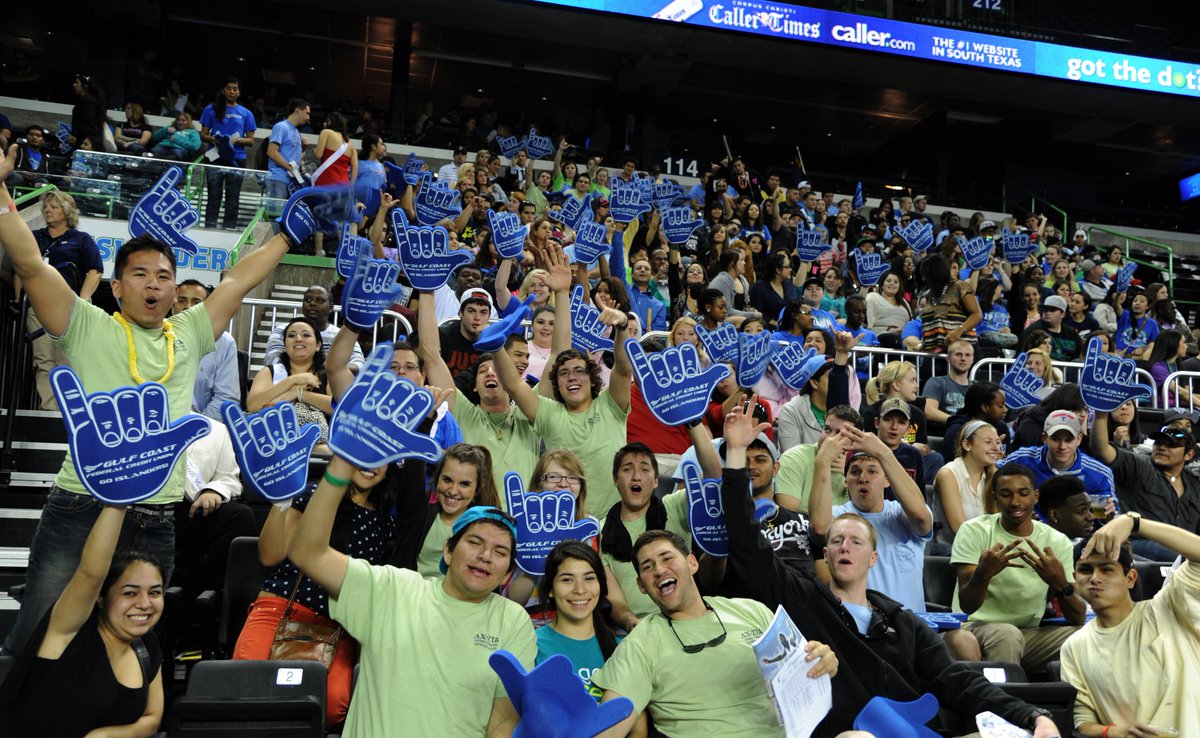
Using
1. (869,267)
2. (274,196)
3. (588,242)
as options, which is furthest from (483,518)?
(869,267)

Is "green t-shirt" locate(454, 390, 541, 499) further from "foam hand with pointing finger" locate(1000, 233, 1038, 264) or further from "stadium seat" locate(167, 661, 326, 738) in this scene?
"foam hand with pointing finger" locate(1000, 233, 1038, 264)

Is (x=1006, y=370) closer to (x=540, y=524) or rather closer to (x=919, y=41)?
(x=540, y=524)

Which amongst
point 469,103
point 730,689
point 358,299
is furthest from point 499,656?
point 469,103

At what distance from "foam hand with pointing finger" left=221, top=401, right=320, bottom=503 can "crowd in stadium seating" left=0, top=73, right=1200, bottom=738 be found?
153 mm

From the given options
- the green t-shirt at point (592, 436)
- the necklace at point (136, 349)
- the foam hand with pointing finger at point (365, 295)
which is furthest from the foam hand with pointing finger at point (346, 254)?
the necklace at point (136, 349)

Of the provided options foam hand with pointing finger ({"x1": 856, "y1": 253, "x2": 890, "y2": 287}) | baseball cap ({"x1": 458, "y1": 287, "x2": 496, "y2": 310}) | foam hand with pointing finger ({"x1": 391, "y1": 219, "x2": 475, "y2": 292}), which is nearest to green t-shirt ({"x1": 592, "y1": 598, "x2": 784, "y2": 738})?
foam hand with pointing finger ({"x1": 391, "y1": 219, "x2": 475, "y2": 292})

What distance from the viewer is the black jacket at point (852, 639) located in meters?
3.75

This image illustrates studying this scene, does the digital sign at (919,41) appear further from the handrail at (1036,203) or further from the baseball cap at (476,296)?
the baseball cap at (476,296)

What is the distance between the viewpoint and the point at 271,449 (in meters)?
3.39

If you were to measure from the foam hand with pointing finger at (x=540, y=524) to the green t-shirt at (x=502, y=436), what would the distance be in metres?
0.97

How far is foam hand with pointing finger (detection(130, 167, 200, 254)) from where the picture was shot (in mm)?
5129

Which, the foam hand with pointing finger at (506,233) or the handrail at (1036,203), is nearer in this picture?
the foam hand with pointing finger at (506,233)

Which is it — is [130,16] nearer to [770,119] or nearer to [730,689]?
[770,119]

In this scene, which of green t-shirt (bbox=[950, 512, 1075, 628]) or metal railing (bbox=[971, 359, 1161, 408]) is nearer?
green t-shirt (bbox=[950, 512, 1075, 628])
